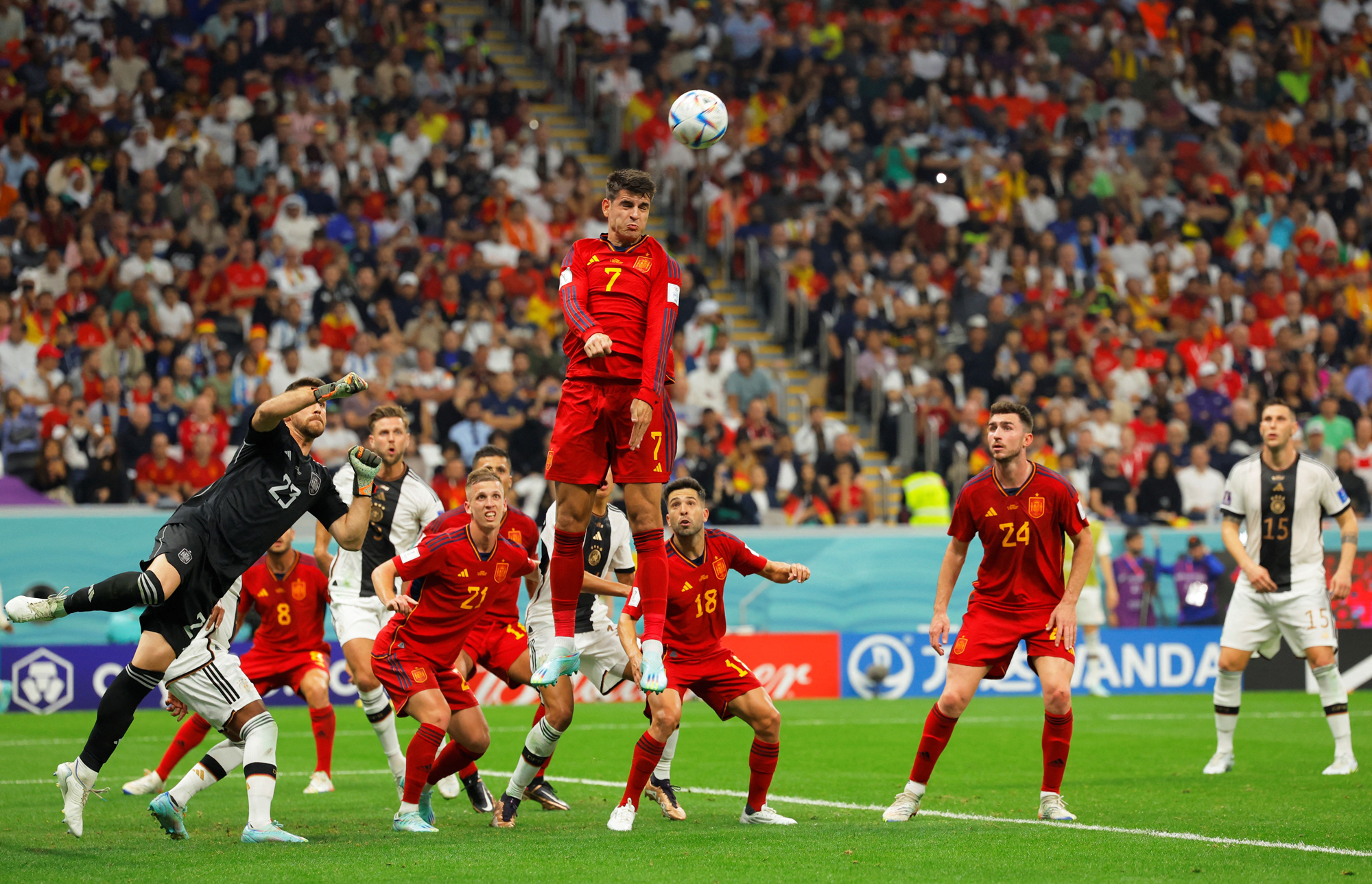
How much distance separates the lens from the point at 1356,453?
2003 cm

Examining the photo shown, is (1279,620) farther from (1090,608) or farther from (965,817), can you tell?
(1090,608)

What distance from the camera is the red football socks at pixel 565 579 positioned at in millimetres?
7992

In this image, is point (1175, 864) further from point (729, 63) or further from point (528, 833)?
point (729, 63)

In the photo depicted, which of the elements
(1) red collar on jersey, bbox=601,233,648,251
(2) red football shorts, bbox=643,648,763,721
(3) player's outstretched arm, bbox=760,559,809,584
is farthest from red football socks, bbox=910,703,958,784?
(1) red collar on jersey, bbox=601,233,648,251

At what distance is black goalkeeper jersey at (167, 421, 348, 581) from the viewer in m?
7.72

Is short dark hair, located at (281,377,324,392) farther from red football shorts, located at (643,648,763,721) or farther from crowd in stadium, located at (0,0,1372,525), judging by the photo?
crowd in stadium, located at (0,0,1372,525)

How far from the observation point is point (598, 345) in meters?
7.35

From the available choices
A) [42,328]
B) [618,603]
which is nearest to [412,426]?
[618,603]

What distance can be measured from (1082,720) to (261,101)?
13772 mm

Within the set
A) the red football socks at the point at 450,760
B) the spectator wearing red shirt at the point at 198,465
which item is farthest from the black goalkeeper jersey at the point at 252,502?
the spectator wearing red shirt at the point at 198,465

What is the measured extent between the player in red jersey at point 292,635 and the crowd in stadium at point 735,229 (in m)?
6.01

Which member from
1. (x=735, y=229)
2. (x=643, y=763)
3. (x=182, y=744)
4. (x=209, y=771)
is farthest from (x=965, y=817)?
(x=735, y=229)

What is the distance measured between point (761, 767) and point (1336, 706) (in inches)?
193

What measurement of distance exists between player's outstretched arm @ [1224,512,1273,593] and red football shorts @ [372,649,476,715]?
5677mm
